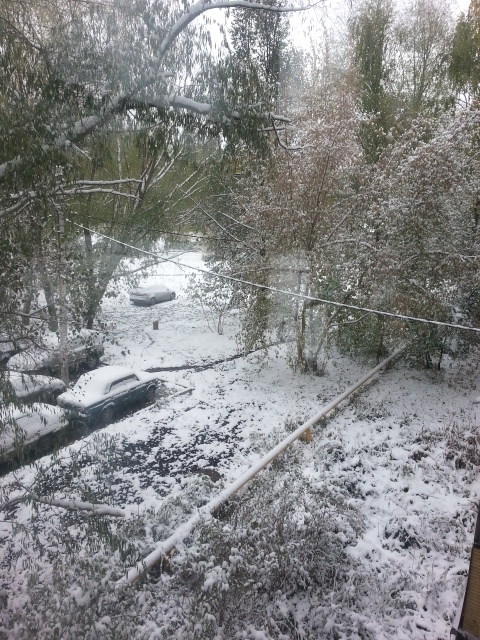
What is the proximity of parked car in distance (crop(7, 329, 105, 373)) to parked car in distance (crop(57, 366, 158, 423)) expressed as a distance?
0.66m

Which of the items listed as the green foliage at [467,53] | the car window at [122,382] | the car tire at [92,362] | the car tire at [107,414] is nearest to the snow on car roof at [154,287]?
the car tire at [92,362]

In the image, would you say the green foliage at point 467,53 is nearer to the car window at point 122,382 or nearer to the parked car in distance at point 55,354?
the car window at point 122,382

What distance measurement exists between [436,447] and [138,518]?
5.22 meters

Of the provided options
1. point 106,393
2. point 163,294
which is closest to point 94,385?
point 106,393

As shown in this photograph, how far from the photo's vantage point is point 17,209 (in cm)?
366

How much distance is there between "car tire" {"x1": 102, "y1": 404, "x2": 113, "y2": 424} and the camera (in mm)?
8391

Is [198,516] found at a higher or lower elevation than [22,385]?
lower

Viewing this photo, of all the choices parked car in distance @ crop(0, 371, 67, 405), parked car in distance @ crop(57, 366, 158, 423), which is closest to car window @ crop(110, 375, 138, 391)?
parked car in distance @ crop(57, 366, 158, 423)

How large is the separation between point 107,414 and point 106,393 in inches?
17.8

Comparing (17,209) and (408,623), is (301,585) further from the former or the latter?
(17,209)

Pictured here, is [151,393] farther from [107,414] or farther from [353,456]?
[353,456]

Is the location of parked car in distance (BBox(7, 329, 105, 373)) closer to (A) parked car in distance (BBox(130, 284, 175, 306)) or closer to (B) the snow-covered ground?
(B) the snow-covered ground

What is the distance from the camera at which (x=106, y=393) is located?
8523 millimetres

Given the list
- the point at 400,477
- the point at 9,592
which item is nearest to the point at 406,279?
the point at 400,477
